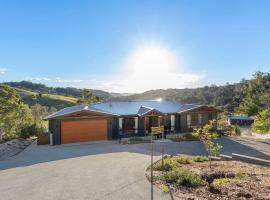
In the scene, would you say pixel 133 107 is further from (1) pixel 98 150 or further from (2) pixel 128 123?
(1) pixel 98 150

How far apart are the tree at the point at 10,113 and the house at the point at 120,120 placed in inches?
164

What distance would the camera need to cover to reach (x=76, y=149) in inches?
862

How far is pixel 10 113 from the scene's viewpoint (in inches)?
1084

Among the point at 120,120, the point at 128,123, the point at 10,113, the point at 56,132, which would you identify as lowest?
the point at 56,132

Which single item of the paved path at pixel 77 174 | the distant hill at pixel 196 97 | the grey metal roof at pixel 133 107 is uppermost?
the distant hill at pixel 196 97

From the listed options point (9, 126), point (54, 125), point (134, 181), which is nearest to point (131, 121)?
point (54, 125)

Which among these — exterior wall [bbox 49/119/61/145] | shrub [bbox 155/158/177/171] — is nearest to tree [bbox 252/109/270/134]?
shrub [bbox 155/158/177/171]

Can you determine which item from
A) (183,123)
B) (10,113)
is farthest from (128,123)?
(10,113)

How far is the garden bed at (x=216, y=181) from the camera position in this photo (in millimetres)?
9734

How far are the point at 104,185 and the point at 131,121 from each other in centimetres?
1714

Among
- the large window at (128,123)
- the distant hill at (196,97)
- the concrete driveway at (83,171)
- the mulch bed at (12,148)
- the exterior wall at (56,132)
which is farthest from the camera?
the distant hill at (196,97)

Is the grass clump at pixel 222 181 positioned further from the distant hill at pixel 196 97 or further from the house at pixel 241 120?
the distant hill at pixel 196 97

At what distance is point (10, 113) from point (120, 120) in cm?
1026

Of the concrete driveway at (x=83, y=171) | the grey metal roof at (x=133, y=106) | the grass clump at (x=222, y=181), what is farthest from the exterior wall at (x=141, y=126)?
the grass clump at (x=222, y=181)
